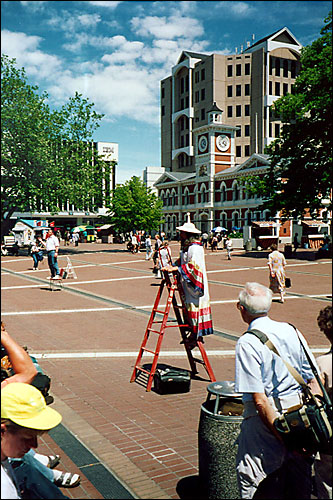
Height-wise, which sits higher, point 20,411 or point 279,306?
point 20,411

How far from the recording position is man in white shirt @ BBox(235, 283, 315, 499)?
9.20 feet

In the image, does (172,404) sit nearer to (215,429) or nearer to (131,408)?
(131,408)

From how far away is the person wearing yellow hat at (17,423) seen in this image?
7.19 feet

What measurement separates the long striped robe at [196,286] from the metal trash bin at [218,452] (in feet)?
8.31

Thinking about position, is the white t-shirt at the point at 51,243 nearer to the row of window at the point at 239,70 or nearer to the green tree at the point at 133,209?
the green tree at the point at 133,209

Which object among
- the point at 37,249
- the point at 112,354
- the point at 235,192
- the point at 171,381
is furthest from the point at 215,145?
the point at 171,381

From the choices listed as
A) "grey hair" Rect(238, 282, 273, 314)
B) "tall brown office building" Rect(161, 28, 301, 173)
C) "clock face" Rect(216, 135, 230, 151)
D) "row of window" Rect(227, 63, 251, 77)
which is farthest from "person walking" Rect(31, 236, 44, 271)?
"clock face" Rect(216, 135, 230, 151)

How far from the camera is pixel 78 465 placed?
13.7 feet

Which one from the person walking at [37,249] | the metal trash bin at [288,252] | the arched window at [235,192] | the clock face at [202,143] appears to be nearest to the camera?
the metal trash bin at [288,252]

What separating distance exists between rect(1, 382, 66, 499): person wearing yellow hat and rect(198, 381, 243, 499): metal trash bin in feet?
5.10

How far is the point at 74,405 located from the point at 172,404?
3.71 feet

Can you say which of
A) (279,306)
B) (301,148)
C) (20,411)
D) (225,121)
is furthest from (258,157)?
(20,411)

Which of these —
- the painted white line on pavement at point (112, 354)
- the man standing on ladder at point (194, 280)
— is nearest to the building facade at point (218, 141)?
the painted white line on pavement at point (112, 354)

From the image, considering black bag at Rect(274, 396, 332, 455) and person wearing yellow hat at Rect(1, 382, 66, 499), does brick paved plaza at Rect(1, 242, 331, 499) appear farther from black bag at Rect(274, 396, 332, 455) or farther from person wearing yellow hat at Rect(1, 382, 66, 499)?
person wearing yellow hat at Rect(1, 382, 66, 499)
